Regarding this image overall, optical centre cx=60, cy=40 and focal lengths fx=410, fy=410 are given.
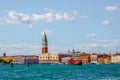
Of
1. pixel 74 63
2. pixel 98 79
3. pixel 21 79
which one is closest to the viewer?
pixel 98 79

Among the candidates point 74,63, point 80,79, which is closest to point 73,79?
point 80,79

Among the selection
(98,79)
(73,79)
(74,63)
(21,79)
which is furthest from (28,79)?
(74,63)

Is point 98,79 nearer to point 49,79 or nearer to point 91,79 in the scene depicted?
point 91,79

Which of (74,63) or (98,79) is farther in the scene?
(74,63)

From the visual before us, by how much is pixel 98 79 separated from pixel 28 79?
8457mm

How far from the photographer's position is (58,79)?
4700cm

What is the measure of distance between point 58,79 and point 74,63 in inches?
4340

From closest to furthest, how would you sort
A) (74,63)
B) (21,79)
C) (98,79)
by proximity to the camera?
1. (98,79)
2. (21,79)
3. (74,63)

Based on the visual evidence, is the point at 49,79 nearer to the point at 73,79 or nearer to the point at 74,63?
the point at 73,79

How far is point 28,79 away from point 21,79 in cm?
129

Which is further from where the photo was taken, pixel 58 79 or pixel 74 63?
pixel 74 63

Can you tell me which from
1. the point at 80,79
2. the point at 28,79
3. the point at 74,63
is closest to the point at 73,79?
the point at 80,79

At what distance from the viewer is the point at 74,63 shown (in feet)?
515

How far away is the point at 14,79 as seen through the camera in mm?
49156
